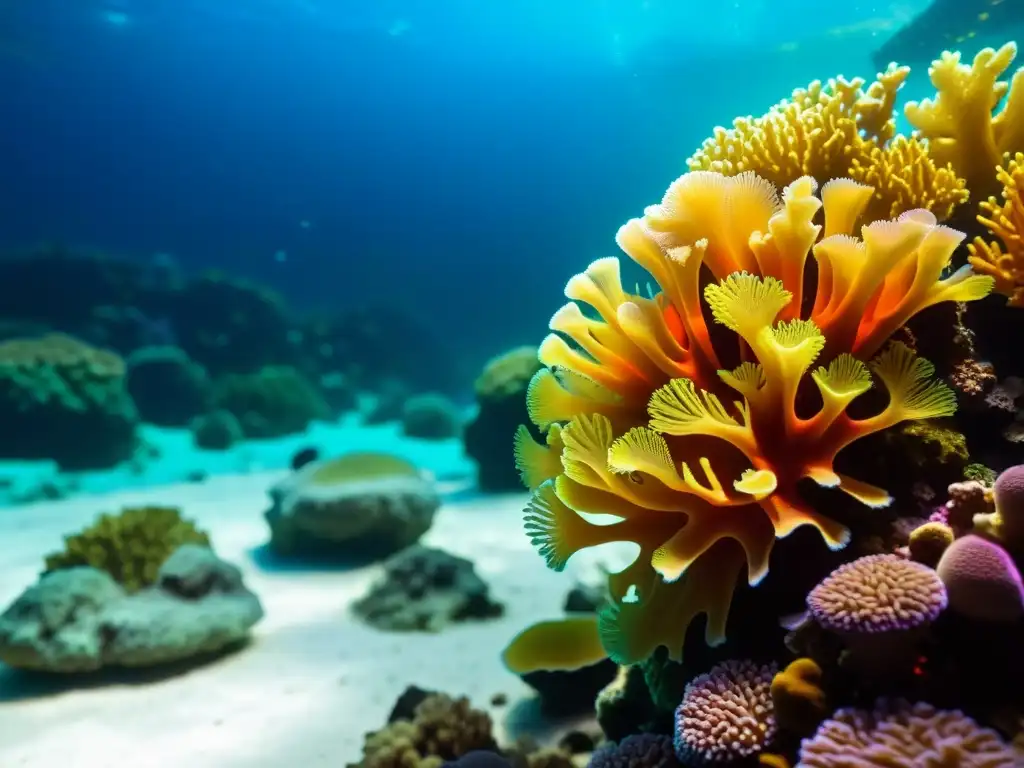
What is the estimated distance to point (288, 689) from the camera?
12.0 feet

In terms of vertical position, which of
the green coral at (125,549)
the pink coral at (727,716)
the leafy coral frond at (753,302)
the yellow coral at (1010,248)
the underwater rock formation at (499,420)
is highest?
the underwater rock formation at (499,420)

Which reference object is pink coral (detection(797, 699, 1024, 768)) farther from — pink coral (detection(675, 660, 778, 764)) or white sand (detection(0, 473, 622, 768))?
white sand (detection(0, 473, 622, 768))

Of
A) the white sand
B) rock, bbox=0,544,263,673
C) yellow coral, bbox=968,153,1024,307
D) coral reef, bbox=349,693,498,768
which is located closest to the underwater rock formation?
the white sand

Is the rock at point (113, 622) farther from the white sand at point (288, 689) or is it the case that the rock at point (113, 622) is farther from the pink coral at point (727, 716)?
the pink coral at point (727, 716)

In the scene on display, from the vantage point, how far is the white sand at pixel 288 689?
3.06 m

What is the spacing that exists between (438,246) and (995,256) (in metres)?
41.0

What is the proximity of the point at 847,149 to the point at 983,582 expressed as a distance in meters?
1.60

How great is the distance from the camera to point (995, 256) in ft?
6.86

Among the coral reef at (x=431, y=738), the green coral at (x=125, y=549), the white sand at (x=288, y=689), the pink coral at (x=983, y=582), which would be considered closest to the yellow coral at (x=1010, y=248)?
the pink coral at (x=983, y=582)

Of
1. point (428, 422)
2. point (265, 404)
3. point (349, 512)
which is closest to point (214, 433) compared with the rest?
point (265, 404)

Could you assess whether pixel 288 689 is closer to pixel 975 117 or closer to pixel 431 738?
pixel 431 738

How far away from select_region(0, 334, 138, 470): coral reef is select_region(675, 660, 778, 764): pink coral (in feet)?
38.2

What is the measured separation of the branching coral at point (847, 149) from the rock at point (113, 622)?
3.78 metres

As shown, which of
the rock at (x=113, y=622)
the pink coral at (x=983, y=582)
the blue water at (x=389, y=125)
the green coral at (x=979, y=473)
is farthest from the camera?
the blue water at (x=389, y=125)
